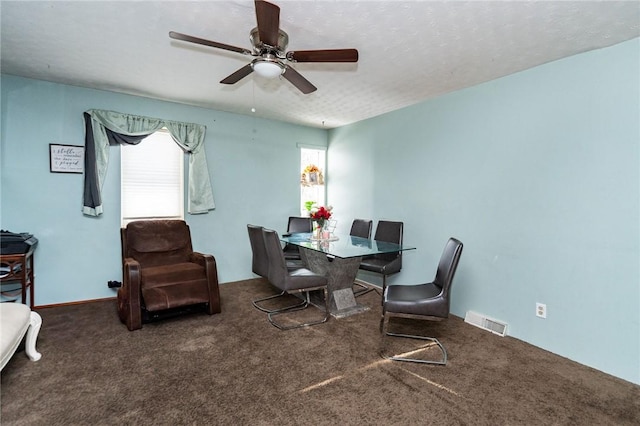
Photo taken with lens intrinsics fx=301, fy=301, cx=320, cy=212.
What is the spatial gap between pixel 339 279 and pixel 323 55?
2295mm

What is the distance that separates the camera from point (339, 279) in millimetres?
3430

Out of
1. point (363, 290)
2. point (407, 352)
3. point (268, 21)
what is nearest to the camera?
point (268, 21)

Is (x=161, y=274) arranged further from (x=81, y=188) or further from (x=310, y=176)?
(x=310, y=176)

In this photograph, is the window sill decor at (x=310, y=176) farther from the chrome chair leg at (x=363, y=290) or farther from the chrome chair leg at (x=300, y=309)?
the chrome chair leg at (x=300, y=309)

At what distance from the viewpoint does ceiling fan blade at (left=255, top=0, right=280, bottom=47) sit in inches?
63.7

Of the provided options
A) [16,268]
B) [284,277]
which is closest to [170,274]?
[284,277]

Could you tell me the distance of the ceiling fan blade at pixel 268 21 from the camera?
5.31 feet

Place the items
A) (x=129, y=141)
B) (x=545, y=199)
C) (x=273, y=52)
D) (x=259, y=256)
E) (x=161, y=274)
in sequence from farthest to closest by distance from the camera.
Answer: (x=129, y=141), (x=259, y=256), (x=161, y=274), (x=545, y=199), (x=273, y=52)

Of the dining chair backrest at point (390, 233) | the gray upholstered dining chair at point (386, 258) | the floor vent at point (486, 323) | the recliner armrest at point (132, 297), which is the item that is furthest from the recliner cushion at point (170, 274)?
the floor vent at point (486, 323)

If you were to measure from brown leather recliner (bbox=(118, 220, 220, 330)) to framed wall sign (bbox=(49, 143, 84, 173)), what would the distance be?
0.98 meters

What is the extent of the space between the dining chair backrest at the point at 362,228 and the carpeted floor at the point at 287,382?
1529 millimetres

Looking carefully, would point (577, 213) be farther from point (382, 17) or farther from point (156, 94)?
point (156, 94)

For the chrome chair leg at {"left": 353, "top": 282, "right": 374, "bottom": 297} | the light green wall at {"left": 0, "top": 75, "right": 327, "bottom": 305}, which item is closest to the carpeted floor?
the light green wall at {"left": 0, "top": 75, "right": 327, "bottom": 305}

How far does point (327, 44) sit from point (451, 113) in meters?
1.81
